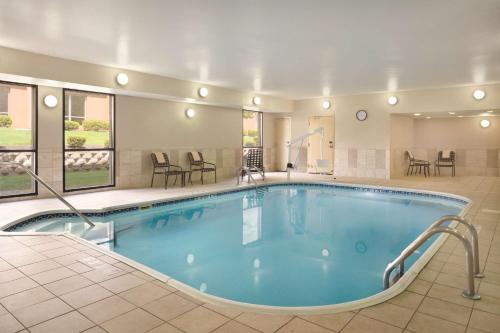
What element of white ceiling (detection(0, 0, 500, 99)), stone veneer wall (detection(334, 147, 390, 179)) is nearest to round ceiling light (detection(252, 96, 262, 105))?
white ceiling (detection(0, 0, 500, 99))

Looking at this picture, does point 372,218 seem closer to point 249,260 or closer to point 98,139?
point 249,260

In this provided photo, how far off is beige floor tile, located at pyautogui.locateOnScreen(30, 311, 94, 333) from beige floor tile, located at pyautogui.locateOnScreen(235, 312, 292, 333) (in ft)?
2.98

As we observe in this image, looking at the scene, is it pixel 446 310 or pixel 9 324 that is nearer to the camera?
pixel 9 324

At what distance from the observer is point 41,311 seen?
229cm

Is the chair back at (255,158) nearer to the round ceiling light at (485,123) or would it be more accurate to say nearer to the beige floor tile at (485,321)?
the round ceiling light at (485,123)

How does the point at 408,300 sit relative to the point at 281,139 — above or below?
below

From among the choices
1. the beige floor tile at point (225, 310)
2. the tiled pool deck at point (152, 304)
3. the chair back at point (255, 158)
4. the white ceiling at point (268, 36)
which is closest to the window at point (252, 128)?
the chair back at point (255, 158)

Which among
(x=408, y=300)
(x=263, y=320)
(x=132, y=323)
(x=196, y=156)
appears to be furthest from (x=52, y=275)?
(x=196, y=156)

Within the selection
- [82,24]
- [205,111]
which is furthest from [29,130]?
[205,111]

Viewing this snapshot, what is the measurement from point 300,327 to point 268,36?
373 cm

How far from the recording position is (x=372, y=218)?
6219mm

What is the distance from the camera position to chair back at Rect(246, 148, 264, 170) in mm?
11363

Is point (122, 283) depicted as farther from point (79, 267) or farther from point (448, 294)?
point (448, 294)

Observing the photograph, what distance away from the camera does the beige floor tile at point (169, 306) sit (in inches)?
87.9
